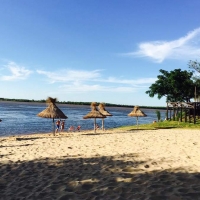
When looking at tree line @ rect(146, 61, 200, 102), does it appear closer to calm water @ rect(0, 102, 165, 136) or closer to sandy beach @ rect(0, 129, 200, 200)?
calm water @ rect(0, 102, 165, 136)

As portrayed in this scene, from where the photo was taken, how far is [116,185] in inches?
217

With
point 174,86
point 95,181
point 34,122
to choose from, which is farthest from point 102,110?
point 95,181

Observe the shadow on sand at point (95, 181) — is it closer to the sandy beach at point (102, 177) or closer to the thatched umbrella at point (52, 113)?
the sandy beach at point (102, 177)

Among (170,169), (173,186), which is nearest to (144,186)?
(173,186)

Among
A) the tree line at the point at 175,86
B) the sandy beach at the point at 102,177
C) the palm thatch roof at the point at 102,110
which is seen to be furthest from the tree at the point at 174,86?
the sandy beach at the point at 102,177

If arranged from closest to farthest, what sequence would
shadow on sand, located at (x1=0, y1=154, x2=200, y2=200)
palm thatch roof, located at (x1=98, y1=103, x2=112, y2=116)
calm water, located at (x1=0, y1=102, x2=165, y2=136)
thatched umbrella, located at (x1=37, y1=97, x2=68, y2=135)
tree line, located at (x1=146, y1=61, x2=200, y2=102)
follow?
shadow on sand, located at (x1=0, y1=154, x2=200, y2=200), thatched umbrella, located at (x1=37, y1=97, x2=68, y2=135), calm water, located at (x1=0, y1=102, x2=165, y2=136), palm thatch roof, located at (x1=98, y1=103, x2=112, y2=116), tree line, located at (x1=146, y1=61, x2=200, y2=102)

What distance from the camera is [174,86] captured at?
40969 millimetres

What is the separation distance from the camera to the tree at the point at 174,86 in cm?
4131

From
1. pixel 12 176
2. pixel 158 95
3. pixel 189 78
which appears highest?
pixel 189 78

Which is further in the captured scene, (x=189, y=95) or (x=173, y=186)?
(x=189, y=95)

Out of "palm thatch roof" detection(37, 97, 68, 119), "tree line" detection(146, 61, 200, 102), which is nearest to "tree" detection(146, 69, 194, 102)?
"tree line" detection(146, 61, 200, 102)

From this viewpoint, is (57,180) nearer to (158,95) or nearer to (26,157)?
(26,157)

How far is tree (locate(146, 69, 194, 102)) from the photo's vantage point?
41.3 metres

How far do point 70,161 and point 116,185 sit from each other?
307 centimetres
